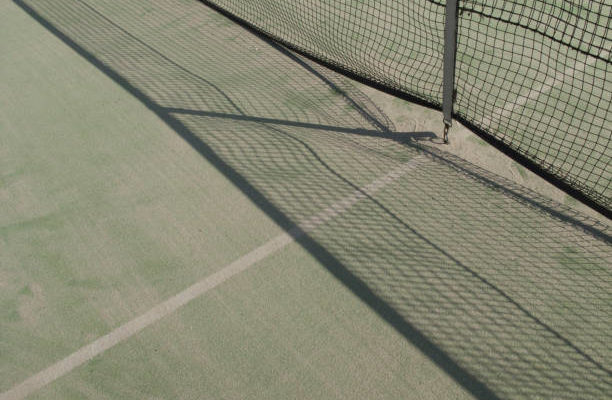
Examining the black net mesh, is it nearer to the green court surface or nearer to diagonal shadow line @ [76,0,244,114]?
the green court surface

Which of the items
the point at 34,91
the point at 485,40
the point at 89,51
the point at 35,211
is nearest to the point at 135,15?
the point at 89,51

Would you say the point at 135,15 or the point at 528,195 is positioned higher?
→ the point at 135,15

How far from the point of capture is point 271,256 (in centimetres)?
416

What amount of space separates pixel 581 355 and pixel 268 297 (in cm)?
222

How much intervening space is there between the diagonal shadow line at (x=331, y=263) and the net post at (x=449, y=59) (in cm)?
187

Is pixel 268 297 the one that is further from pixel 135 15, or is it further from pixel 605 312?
pixel 135 15

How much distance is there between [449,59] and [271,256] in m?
2.34

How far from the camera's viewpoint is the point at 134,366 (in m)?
3.54

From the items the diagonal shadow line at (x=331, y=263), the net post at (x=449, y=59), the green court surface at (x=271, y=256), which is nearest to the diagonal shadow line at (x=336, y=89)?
the green court surface at (x=271, y=256)

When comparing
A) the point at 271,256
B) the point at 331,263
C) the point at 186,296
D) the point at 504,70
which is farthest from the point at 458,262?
the point at 504,70

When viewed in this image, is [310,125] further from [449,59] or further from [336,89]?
[449,59]

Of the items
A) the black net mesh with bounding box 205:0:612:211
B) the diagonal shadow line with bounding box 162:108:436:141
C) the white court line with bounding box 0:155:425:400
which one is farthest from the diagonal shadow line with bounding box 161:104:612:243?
the white court line with bounding box 0:155:425:400

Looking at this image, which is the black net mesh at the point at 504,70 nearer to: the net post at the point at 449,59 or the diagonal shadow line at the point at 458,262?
the net post at the point at 449,59

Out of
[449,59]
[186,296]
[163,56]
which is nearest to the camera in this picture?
[186,296]
